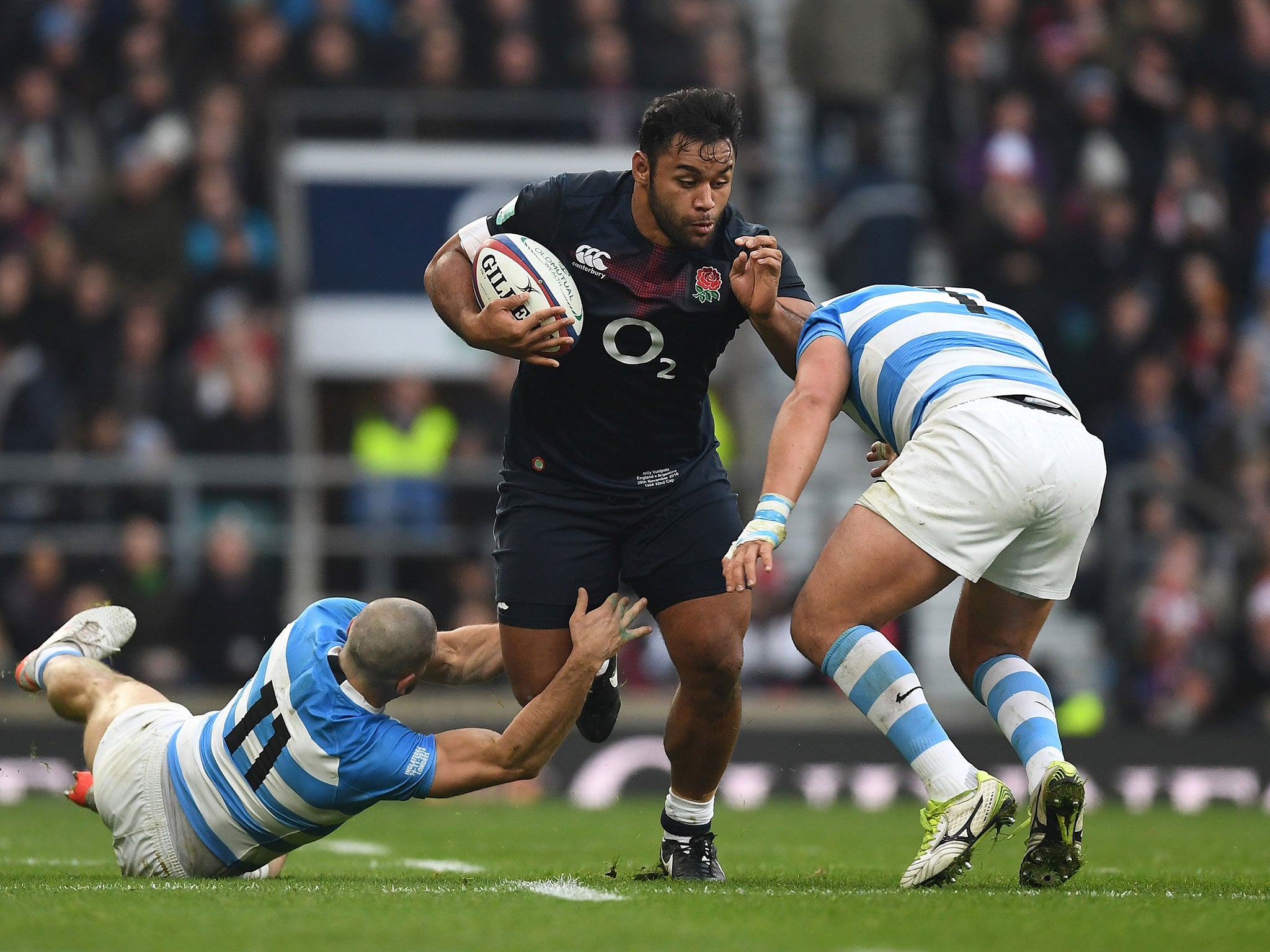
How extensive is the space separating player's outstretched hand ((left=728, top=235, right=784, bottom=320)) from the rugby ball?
1.86ft

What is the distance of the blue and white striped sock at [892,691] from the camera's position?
577cm

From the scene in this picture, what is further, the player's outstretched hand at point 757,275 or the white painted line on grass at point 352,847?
the white painted line on grass at point 352,847

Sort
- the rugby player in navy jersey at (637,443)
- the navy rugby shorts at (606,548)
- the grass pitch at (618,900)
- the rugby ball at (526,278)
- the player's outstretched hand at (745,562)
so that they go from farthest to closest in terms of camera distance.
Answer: the navy rugby shorts at (606,548)
the rugby player in navy jersey at (637,443)
the rugby ball at (526,278)
the player's outstretched hand at (745,562)
the grass pitch at (618,900)

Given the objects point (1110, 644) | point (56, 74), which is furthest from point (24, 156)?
point (1110, 644)

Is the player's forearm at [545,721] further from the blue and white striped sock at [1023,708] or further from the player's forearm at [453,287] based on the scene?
the blue and white striped sock at [1023,708]

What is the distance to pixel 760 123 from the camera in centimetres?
1611

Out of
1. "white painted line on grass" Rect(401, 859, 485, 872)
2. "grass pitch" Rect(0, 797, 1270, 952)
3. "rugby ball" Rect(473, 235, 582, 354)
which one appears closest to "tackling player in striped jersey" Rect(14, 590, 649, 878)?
"grass pitch" Rect(0, 797, 1270, 952)

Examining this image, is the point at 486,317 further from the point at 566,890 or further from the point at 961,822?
the point at 961,822

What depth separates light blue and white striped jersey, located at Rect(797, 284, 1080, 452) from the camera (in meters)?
5.94

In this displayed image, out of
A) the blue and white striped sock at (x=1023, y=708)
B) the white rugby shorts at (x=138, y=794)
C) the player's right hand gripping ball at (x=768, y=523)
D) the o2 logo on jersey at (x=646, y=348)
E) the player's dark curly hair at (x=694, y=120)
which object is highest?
the player's dark curly hair at (x=694, y=120)

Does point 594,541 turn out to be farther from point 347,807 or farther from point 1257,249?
point 1257,249

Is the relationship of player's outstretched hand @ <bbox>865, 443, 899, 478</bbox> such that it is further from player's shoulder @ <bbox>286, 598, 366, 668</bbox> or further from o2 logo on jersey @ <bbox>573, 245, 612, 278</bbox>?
player's shoulder @ <bbox>286, 598, 366, 668</bbox>

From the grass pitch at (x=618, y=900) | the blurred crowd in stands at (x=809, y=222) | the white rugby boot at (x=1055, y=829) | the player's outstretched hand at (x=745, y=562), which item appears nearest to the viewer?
the grass pitch at (x=618, y=900)

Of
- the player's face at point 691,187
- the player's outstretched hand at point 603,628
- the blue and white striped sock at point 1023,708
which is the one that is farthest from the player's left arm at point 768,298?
the blue and white striped sock at point 1023,708
